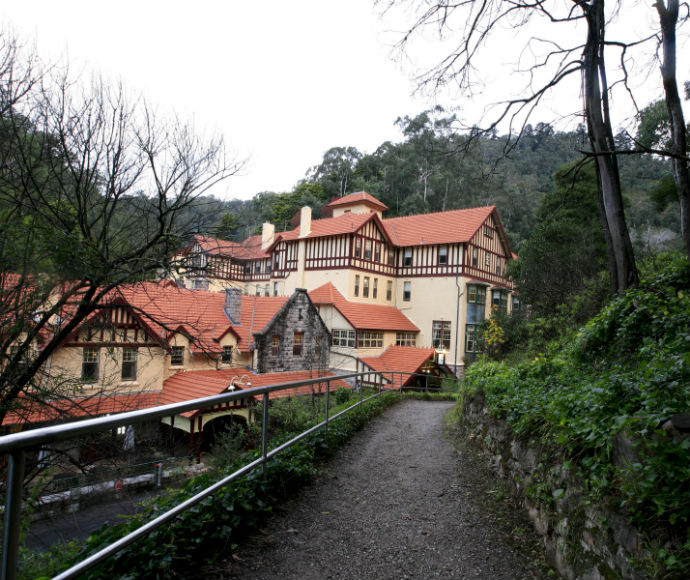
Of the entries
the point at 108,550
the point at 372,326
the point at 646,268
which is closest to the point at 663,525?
the point at 108,550

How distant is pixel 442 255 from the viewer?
3478 cm

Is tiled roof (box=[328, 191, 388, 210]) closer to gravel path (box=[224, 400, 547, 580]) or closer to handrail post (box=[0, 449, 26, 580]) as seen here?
gravel path (box=[224, 400, 547, 580])

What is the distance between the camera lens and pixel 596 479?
2.79 m

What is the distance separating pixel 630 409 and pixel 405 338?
103 ft

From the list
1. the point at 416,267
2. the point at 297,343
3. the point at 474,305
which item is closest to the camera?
the point at 297,343

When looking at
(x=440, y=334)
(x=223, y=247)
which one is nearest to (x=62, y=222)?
(x=223, y=247)

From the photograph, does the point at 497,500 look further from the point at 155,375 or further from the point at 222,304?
the point at 222,304

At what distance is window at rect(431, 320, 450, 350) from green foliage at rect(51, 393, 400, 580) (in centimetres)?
2972

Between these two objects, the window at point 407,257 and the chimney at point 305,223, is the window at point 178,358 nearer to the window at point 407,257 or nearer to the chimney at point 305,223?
the chimney at point 305,223

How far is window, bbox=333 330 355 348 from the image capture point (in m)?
29.6

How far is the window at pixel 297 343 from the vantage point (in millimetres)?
26231

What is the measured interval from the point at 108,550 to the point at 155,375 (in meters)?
18.9

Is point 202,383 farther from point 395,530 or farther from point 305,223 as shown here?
point 305,223

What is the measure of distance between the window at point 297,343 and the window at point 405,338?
31.3ft
